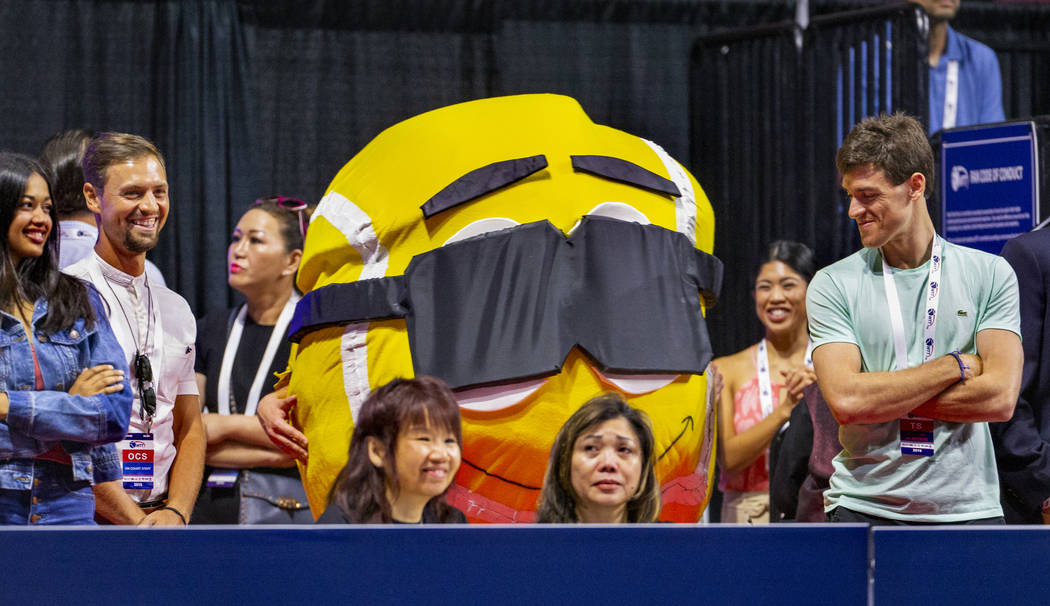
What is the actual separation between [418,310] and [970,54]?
3.54 metres

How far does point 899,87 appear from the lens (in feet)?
15.6

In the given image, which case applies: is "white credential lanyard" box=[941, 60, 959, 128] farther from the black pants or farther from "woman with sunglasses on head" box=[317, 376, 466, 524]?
"woman with sunglasses on head" box=[317, 376, 466, 524]

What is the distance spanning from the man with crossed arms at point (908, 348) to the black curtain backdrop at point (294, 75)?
229 centimetres

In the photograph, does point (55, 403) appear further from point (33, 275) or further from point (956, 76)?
point (956, 76)

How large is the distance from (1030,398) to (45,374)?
216 cm

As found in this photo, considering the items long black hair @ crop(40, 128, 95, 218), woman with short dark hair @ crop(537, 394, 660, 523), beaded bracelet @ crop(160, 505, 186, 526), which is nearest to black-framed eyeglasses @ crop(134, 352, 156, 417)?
beaded bracelet @ crop(160, 505, 186, 526)

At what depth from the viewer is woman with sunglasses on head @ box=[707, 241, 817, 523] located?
3.94 meters

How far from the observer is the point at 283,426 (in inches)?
119

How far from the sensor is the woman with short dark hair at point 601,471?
2.59 meters

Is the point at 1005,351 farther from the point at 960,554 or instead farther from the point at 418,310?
the point at 418,310

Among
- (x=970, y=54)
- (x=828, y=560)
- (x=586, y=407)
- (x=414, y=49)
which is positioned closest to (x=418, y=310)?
(x=586, y=407)

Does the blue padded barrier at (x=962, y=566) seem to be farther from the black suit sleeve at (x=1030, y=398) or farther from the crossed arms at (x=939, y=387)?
the black suit sleeve at (x=1030, y=398)

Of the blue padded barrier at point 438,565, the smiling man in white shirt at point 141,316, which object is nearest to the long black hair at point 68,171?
the smiling man in white shirt at point 141,316

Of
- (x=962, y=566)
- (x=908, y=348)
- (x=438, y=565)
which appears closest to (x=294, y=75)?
(x=908, y=348)
